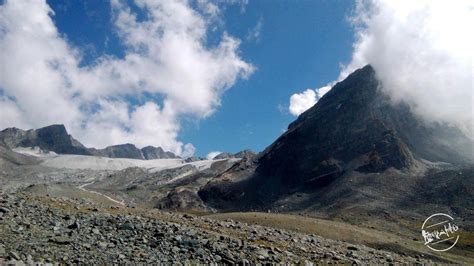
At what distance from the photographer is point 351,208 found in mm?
196875

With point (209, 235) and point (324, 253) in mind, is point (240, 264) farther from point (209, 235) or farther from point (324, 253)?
point (324, 253)

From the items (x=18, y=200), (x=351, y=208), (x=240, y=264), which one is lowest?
(x=240, y=264)

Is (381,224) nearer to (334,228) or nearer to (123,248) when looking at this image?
(334,228)

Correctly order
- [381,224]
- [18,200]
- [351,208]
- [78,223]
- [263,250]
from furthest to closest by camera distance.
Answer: [351,208] < [381,224] < [18,200] < [263,250] < [78,223]

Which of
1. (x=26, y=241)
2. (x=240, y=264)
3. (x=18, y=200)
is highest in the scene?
(x=18, y=200)

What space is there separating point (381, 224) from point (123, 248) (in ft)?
485

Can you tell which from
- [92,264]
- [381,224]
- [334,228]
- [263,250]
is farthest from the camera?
[381,224]

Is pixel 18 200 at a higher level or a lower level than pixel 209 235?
higher

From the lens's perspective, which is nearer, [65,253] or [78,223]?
[65,253]

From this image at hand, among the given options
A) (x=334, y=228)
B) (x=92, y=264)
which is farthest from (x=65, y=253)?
(x=334, y=228)

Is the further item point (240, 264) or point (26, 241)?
point (240, 264)

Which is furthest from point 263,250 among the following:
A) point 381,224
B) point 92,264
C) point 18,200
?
point 381,224

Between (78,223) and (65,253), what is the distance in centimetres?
721

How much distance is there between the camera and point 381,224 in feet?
543
